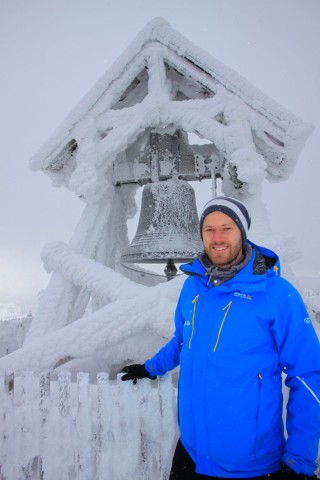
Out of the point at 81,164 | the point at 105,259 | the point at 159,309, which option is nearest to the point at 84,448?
the point at 159,309

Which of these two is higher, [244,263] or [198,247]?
[198,247]

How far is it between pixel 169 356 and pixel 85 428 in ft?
2.91

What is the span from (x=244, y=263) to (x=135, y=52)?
3.36 meters

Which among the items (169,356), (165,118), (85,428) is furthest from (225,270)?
(165,118)

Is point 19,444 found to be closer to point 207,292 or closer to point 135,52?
point 207,292

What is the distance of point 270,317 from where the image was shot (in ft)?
4.60

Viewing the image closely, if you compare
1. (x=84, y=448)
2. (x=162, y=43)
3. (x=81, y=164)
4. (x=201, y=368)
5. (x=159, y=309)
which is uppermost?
(x=162, y=43)

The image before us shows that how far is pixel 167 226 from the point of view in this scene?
4.14 m

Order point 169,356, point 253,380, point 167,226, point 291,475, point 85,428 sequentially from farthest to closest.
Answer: point 167,226
point 85,428
point 169,356
point 253,380
point 291,475

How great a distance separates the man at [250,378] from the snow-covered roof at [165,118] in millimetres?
1893

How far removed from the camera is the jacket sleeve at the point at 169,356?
196cm

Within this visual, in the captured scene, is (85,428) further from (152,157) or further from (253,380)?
(152,157)

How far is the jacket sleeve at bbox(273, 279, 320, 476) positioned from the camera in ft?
4.17

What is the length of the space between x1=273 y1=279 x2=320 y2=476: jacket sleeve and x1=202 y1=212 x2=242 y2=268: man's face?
11.8 inches
